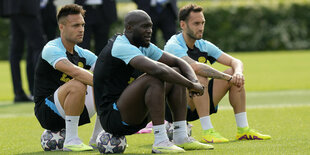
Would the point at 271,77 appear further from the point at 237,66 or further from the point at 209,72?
the point at 209,72

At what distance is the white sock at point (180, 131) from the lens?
6352mm

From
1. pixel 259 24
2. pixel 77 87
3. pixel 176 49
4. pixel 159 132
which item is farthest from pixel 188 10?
pixel 259 24

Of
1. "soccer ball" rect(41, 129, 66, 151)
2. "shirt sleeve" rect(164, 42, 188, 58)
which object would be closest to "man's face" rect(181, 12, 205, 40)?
"shirt sleeve" rect(164, 42, 188, 58)

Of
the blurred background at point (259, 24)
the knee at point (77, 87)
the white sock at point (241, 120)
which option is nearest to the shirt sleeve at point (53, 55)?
the knee at point (77, 87)

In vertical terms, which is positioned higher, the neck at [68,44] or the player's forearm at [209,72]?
the neck at [68,44]

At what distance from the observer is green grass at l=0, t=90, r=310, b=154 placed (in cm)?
643

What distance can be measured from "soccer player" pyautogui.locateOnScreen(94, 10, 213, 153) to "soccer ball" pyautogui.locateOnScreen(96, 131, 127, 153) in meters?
0.06

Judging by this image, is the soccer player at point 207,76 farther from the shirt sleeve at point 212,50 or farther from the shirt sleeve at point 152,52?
the shirt sleeve at point 152,52

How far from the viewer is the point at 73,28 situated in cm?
697

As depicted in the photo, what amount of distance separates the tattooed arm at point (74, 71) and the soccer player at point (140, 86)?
0.24m

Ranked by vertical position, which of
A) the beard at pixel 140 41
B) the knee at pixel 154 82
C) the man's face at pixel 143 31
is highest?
the man's face at pixel 143 31

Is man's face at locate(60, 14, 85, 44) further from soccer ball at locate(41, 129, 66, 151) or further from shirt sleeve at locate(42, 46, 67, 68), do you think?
soccer ball at locate(41, 129, 66, 151)

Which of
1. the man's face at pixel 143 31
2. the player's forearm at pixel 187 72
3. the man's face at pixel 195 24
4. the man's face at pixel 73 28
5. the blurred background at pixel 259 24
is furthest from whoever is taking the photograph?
the blurred background at pixel 259 24

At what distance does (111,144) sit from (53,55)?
119 centimetres
